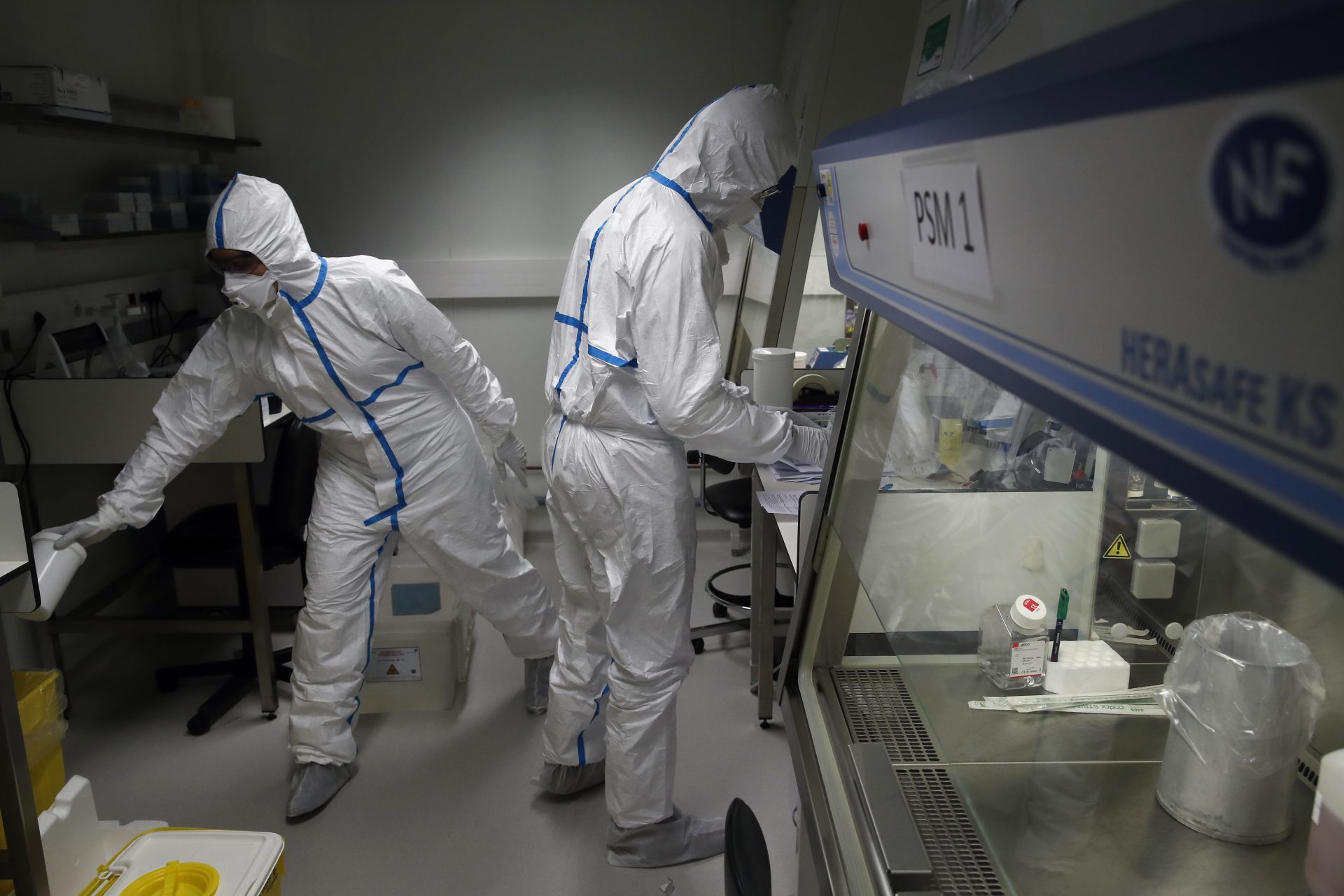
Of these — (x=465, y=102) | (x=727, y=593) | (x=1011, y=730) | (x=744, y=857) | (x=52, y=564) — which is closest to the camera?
(x=744, y=857)

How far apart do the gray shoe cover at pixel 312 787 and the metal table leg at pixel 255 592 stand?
40cm

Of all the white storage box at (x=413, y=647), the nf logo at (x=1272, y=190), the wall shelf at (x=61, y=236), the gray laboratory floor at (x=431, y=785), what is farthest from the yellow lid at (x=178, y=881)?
the wall shelf at (x=61, y=236)

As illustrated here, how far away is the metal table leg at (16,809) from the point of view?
4.60ft

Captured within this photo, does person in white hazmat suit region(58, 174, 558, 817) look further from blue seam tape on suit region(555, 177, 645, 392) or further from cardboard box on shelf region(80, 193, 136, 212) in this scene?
cardboard box on shelf region(80, 193, 136, 212)

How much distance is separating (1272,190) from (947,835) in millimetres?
825

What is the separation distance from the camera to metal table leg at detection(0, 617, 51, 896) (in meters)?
1.40

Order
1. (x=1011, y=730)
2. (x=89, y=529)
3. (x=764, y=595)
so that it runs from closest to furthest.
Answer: (x=1011, y=730) → (x=89, y=529) → (x=764, y=595)

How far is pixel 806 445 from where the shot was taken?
2086mm

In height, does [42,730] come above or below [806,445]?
below

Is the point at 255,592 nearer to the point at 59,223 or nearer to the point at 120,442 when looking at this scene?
the point at 120,442

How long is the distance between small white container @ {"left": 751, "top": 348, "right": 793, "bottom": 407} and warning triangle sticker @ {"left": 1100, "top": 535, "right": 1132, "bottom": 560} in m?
1.33

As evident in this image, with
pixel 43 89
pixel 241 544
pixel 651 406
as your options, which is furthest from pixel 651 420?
pixel 43 89

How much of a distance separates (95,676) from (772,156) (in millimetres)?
2657

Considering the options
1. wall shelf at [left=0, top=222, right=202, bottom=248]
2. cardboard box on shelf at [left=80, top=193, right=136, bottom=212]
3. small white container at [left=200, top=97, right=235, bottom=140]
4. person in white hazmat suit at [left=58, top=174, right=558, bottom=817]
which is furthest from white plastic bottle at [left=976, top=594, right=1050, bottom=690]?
small white container at [left=200, top=97, right=235, bottom=140]
